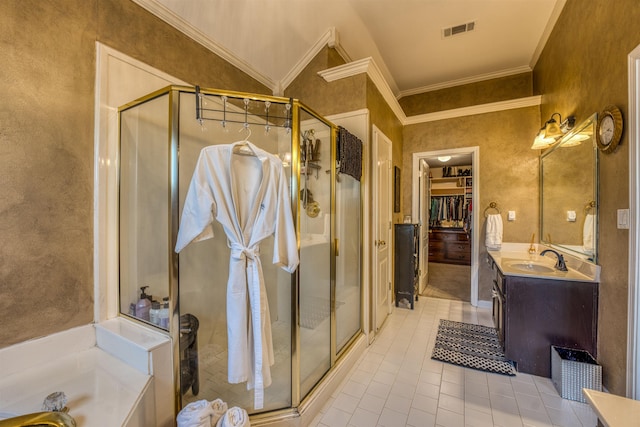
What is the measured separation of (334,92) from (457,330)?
2.92 meters

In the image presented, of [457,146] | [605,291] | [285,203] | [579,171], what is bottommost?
[605,291]

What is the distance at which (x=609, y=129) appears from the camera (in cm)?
177

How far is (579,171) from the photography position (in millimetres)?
2287

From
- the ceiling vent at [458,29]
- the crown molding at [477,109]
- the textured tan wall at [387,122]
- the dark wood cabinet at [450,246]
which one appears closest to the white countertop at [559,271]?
the textured tan wall at [387,122]

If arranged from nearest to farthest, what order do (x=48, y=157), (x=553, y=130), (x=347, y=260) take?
(x=48, y=157) → (x=347, y=260) → (x=553, y=130)

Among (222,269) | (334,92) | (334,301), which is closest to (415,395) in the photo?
(334,301)

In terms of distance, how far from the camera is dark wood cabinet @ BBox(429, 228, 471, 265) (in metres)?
6.45

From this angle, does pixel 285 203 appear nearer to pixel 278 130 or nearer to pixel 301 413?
pixel 278 130

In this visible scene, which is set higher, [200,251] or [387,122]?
[387,122]

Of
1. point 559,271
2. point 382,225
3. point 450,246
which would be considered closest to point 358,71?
point 382,225

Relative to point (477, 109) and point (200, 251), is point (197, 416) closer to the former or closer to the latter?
point (200, 251)

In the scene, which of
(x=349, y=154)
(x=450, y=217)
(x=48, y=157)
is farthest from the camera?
(x=450, y=217)

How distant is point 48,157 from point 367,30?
2.99 m

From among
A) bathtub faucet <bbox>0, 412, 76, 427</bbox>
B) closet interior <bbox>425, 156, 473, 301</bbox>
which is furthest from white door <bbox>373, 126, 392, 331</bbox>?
closet interior <bbox>425, 156, 473, 301</bbox>
